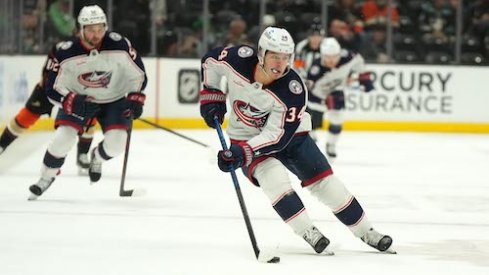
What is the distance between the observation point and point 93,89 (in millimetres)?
7633

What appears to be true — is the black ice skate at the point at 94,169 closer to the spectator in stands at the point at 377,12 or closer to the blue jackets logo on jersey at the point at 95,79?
the blue jackets logo on jersey at the point at 95,79

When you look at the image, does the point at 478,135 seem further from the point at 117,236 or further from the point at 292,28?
the point at 117,236

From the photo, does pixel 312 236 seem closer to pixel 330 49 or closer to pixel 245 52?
pixel 245 52

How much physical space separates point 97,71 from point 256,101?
2.38 m

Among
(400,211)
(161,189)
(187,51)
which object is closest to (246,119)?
(400,211)

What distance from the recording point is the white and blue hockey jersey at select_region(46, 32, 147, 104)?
7414mm

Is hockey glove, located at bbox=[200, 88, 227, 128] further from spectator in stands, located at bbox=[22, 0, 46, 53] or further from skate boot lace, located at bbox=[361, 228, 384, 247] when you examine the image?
spectator in stands, located at bbox=[22, 0, 46, 53]

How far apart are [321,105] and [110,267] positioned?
20.4 ft

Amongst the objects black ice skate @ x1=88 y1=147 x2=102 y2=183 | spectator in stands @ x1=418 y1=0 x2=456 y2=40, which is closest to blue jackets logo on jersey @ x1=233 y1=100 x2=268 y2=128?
black ice skate @ x1=88 y1=147 x2=102 y2=183

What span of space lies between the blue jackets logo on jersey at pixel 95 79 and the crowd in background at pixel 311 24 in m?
6.11

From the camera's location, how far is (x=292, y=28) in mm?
14578

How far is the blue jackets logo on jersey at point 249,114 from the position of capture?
5465 mm

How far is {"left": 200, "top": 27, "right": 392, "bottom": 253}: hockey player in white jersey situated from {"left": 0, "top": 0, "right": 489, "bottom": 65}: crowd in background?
8.33 metres

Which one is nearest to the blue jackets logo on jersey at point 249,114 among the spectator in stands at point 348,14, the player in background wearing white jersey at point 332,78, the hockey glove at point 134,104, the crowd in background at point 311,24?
the hockey glove at point 134,104
